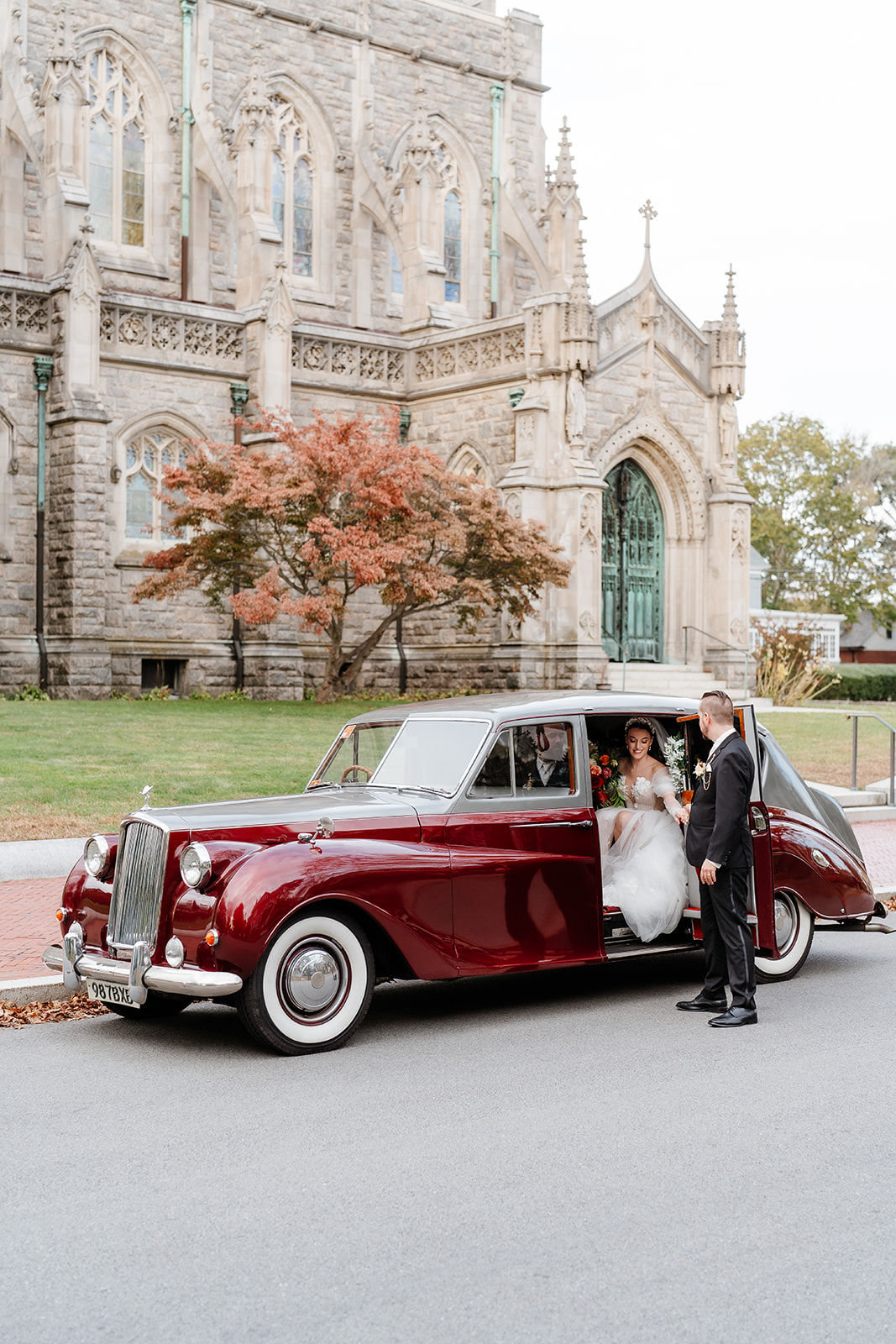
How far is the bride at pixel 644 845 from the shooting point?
335 inches

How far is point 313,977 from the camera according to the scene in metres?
7.20

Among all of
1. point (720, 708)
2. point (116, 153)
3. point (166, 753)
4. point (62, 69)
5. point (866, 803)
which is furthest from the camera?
point (116, 153)

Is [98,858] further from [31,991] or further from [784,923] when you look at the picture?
[784,923]

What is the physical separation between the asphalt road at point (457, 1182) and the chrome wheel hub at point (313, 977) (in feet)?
0.97

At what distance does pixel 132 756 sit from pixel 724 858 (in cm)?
1037

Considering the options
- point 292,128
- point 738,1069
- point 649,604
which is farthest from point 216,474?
point 738,1069

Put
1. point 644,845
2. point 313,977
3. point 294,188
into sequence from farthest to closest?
1. point 294,188
2. point 644,845
3. point 313,977

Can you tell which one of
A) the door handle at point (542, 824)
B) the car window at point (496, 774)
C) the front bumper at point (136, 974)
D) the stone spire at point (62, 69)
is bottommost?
the front bumper at point (136, 974)

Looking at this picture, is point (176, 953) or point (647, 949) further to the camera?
point (647, 949)

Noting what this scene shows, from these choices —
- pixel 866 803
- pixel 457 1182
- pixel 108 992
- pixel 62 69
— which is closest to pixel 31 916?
pixel 108 992

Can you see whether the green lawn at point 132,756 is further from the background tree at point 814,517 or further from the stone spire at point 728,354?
the background tree at point 814,517

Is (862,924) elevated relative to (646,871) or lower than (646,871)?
lower

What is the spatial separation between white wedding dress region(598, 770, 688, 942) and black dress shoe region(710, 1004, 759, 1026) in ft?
2.66

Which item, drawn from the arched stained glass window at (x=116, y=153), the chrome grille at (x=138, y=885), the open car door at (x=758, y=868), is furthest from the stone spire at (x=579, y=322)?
the chrome grille at (x=138, y=885)
